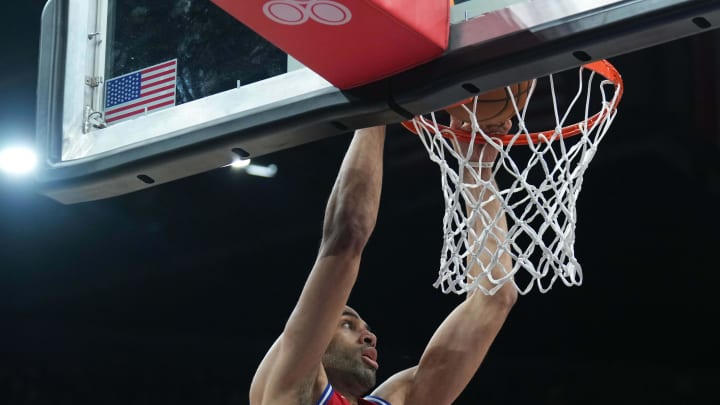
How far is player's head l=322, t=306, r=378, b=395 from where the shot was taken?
9.80 ft

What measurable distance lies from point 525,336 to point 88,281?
8.59 ft

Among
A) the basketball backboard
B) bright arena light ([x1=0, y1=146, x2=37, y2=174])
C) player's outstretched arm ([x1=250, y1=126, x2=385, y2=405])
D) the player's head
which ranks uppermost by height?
bright arena light ([x1=0, y1=146, x2=37, y2=174])

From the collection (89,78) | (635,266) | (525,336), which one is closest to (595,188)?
(635,266)

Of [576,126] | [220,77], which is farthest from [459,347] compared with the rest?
[220,77]

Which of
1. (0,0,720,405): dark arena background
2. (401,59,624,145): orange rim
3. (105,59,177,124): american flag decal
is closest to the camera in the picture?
(105,59,177,124): american flag decal

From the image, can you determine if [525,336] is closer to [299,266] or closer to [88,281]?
[299,266]

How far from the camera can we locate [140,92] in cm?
239

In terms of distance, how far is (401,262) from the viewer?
6113mm

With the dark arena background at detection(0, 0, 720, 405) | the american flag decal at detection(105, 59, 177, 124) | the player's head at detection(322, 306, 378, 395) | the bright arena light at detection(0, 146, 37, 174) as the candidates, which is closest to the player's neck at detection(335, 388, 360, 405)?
the player's head at detection(322, 306, 378, 395)

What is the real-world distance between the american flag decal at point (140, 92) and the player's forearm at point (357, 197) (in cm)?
50

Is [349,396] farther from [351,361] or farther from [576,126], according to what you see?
[576,126]

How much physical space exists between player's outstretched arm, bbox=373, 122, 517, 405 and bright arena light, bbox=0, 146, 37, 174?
11.3ft

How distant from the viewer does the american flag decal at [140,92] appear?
92.4 inches

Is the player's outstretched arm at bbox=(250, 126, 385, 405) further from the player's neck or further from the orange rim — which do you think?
the player's neck
